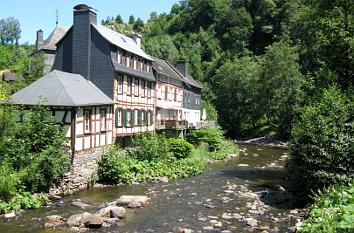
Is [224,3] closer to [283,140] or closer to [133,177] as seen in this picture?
[283,140]

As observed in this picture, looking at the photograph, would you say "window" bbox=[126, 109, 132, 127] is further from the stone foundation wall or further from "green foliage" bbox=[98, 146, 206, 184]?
the stone foundation wall

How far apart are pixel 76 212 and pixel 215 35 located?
10399cm

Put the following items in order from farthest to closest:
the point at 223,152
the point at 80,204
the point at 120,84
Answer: the point at 223,152, the point at 120,84, the point at 80,204

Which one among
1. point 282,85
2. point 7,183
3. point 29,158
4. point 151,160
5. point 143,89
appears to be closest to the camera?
point 7,183

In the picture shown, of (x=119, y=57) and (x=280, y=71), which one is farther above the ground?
(x=280, y=71)

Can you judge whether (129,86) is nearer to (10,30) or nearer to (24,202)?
(24,202)

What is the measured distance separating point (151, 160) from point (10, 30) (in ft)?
418

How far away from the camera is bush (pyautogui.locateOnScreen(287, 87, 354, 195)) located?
19562 mm

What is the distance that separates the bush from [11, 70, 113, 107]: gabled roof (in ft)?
41.6

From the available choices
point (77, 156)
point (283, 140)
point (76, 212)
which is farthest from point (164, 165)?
point (283, 140)

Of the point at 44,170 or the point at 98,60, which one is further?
the point at 98,60

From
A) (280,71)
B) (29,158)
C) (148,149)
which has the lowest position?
(148,149)

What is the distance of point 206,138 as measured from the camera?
143 ft

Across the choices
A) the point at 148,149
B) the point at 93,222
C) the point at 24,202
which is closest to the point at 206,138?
the point at 148,149
